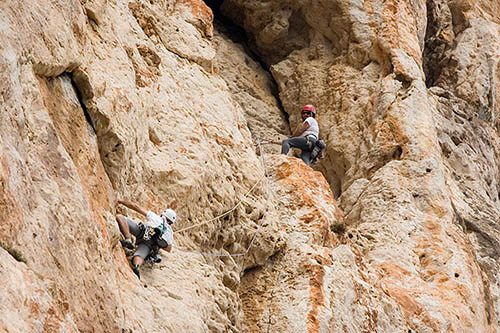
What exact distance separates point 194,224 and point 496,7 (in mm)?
15357

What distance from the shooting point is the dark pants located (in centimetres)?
1372

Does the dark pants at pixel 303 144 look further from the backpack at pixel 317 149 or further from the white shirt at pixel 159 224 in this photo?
the white shirt at pixel 159 224

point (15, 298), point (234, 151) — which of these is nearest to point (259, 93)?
point (234, 151)

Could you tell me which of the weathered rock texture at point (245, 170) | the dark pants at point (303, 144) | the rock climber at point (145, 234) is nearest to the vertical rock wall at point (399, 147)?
the weathered rock texture at point (245, 170)

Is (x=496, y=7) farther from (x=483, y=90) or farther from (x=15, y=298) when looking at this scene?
Result: (x=15, y=298)

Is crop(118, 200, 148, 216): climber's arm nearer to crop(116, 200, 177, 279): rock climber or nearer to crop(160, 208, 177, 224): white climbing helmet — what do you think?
crop(116, 200, 177, 279): rock climber

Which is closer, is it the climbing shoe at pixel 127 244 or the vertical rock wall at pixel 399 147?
the climbing shoe at pixel 127 244

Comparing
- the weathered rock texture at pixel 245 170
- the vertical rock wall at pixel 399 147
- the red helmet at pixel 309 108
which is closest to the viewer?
the weathered rock texture at pixel 245 170

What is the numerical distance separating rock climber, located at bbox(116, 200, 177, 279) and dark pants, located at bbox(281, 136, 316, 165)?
5.53m

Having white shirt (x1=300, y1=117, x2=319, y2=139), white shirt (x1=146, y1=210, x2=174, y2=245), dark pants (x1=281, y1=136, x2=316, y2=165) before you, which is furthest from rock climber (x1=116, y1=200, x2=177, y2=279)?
white shirt (x1=300, y1=117, x2=319, y2=139)

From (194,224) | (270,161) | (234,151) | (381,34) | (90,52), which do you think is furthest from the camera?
(381,34)

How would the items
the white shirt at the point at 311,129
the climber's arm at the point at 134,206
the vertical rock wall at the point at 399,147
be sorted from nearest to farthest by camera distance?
the climber's arm at the point at 134,206 → the vertical rock wall at the point at 399,147 → the white shirt at the point at 311,129

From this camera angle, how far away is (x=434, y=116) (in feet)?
55.8

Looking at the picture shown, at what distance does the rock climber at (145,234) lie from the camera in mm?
8211
